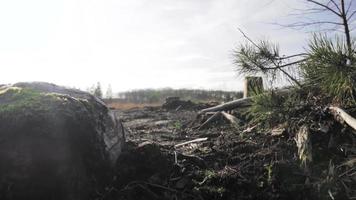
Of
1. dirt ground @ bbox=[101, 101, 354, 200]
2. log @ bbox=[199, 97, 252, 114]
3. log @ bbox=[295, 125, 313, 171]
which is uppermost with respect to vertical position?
log @ bbox=[199, 97, 252, 114]

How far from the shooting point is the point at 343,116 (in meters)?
4.12

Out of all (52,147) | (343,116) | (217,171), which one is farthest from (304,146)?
(52,147)

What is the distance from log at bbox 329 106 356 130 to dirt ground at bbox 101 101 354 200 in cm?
57

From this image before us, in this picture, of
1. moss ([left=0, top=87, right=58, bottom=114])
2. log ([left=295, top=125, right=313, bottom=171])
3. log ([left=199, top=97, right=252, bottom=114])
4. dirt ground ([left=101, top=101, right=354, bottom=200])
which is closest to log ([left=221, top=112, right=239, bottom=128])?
log ([left=199, top=97, right=252, bottom=114])

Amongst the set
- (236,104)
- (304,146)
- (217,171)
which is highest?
(236,104)

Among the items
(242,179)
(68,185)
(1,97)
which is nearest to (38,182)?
(68,185)

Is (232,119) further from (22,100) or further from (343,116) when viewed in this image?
(22,100)

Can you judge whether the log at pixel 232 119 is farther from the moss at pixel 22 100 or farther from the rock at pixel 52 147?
the moss at pixel 22 100

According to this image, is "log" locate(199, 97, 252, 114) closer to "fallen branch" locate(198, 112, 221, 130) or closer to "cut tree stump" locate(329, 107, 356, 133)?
"fallen branch" locate(198, 112, 221, 130)

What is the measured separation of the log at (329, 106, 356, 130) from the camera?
12.8 ft

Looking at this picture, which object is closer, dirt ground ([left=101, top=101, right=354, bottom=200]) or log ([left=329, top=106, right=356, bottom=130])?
dirt ground ([left=101, top=101, right=354, bottom=200])

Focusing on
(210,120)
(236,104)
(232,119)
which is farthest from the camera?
(236,104)

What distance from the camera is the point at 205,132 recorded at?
582cm

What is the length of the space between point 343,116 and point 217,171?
4.98 ft
